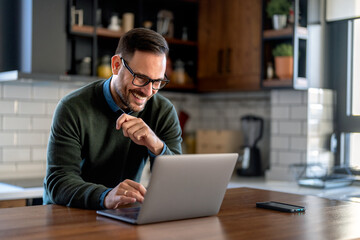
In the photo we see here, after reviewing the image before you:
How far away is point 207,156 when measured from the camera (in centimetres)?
150

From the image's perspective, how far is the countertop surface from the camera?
8.87 ft

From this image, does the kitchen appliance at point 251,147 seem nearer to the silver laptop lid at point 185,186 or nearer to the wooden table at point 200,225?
the wooden table at point 200,225

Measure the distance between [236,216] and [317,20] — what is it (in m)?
2.30

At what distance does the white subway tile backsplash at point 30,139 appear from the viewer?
336 cm

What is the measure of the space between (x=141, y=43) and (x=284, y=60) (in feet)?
5.59


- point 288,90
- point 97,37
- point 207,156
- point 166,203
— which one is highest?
point 97,37

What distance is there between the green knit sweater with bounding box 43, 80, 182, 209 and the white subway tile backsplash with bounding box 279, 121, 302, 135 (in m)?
1.46

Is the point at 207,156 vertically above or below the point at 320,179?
above

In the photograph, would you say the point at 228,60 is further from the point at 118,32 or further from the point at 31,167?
the point at 31,167

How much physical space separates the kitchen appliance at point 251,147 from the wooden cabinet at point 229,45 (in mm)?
315

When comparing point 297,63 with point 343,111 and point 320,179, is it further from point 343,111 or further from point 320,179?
point 320,179

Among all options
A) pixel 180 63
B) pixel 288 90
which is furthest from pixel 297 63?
pixel 180 63

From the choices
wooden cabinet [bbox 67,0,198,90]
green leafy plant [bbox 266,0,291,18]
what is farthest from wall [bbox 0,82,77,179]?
green leafy plant [bbox 266,0,291,18]

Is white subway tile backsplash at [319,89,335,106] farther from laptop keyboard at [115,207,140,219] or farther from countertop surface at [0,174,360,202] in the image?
laptop keyboard at [115,207,140,219]
